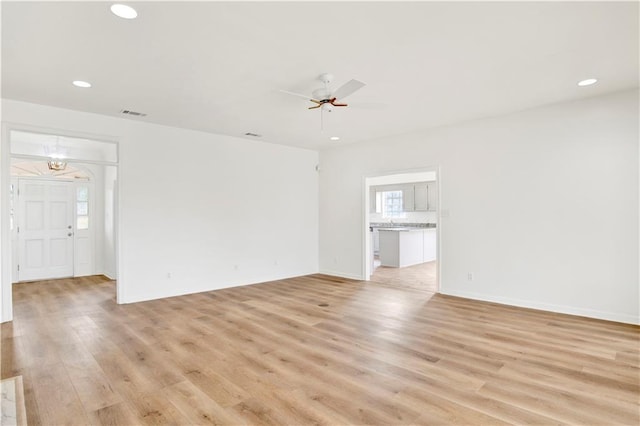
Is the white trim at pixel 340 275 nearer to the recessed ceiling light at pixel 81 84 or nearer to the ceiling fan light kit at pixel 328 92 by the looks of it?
the ceiling fan light kit at pixel 328 92

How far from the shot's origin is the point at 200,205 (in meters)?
5.77

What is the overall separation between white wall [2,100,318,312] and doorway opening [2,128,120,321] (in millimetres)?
1724

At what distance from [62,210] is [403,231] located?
7.66 meters

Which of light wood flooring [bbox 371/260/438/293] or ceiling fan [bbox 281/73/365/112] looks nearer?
ceiling fan [bbox 281/73/365/112]

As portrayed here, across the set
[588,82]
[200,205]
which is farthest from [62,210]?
[588,82]

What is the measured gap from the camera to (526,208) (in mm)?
4613

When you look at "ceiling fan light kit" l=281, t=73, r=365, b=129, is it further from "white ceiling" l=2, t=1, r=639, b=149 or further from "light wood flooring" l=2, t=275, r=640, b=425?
"light wood flooring" l=2, t=275, r=640, b=425

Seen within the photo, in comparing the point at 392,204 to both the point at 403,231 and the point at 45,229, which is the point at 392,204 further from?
the point at 45,229

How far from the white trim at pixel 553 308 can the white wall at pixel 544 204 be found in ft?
0.04

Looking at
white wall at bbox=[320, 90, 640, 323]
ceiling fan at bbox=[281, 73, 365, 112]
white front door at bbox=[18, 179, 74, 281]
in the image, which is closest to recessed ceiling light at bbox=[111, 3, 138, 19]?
ceiling fan at bbox=[281, 73, 365, 112]

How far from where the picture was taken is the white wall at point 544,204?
3957mm

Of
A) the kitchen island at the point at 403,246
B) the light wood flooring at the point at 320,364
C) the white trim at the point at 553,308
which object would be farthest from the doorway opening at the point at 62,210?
the white trim at the point at 553,308

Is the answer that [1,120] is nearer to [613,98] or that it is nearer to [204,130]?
[204,130]

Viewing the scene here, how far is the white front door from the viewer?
6578 millimetres
